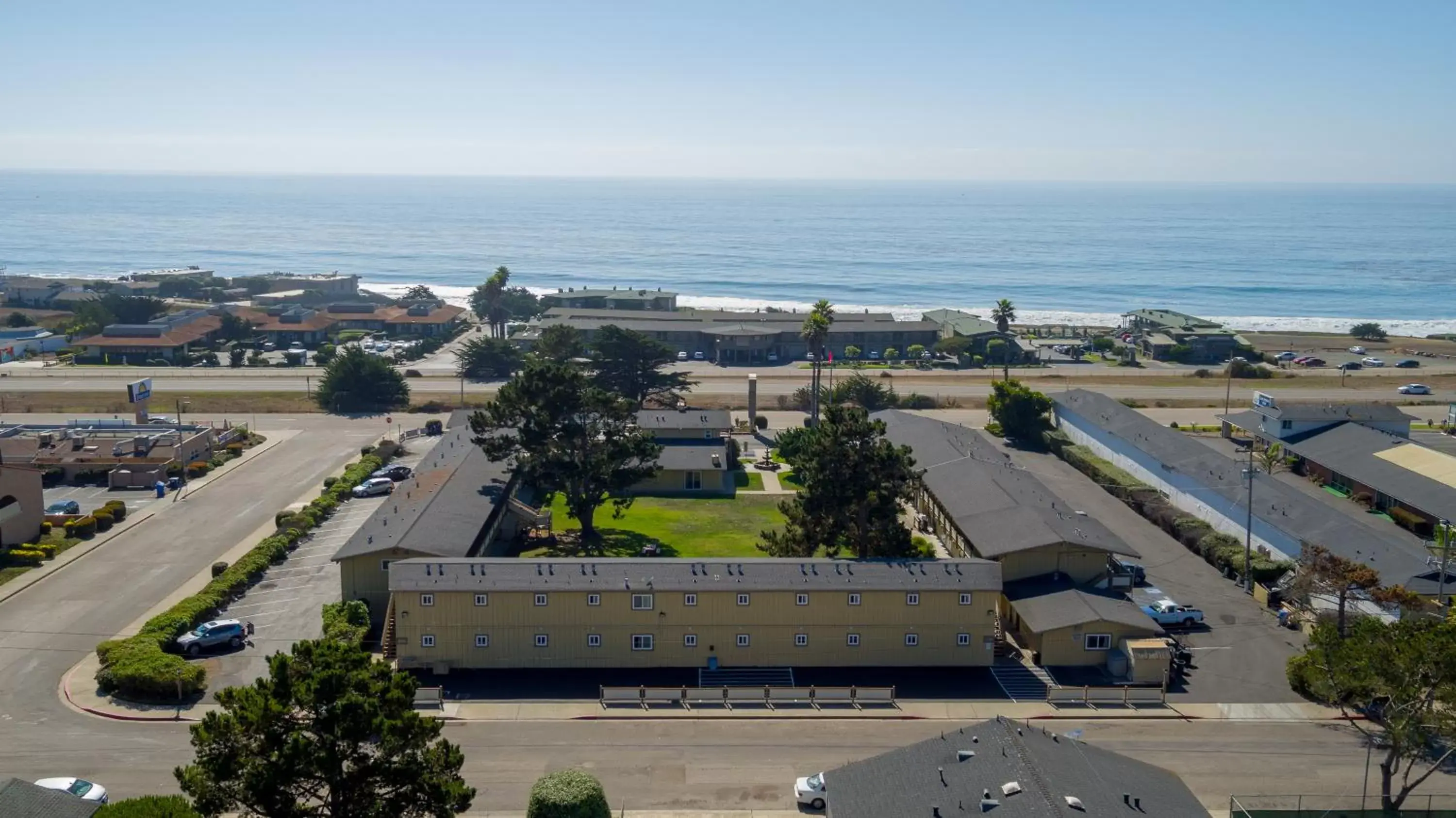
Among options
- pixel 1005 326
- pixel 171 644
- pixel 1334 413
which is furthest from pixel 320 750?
pixel 1005 326

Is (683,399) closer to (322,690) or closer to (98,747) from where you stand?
(98,747)

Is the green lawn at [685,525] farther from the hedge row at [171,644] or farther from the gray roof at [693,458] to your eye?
the hedge row at [171,644]

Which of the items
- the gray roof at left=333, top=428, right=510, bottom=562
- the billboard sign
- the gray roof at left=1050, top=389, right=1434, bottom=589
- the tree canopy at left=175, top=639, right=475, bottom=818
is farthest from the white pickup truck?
the billboard sign

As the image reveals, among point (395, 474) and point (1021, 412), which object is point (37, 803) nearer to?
point (395, 474)

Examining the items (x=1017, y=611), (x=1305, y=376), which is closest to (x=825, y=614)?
(x=1017, y=611)

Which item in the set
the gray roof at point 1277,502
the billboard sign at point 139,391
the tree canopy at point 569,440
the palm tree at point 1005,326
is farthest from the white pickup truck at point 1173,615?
the billboard sign at point 139,391

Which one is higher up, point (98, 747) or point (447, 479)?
point (447, 479)
